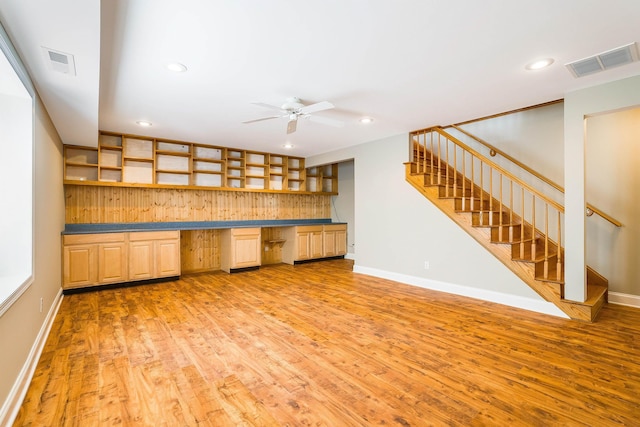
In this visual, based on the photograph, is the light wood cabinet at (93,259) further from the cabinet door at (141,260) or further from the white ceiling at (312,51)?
the white ceiling at (312,51)

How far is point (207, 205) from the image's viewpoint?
6254 millimetres

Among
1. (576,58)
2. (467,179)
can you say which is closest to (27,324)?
(576,58)

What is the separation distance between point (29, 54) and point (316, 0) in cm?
204

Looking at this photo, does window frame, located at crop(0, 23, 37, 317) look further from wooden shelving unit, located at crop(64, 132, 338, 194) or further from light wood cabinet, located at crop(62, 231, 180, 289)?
wooden shelving unit, located at crop(64, 132, 338, 194)

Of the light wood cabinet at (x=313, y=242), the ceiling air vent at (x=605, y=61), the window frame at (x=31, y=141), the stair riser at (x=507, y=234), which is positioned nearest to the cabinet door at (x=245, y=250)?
the light wood cabinet at (x=313, y=242)

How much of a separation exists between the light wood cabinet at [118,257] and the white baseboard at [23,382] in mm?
1620

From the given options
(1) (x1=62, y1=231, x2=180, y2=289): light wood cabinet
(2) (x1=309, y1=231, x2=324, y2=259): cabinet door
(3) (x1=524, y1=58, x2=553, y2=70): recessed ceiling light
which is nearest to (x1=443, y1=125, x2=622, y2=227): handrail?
(3) (x1=524, y1=58, x2=553, y2=70): recessed ceiling light

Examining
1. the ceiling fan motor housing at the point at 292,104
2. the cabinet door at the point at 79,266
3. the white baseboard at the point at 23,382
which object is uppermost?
the ceiling fan motor housing at the point at 292,104

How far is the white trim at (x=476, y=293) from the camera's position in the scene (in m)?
3.57

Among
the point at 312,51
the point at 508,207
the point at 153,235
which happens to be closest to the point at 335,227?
the point at 508,207

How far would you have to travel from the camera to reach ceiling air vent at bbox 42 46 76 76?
6.90ft

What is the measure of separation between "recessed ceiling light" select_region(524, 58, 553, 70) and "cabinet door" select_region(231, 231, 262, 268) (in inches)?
200

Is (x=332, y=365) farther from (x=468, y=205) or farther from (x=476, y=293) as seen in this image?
(x=468, y=205)

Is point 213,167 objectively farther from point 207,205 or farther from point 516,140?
point 516,140
